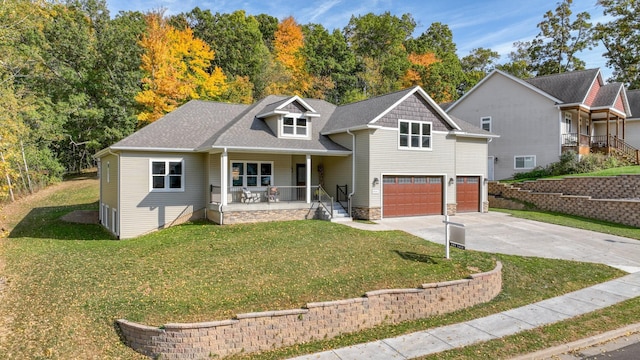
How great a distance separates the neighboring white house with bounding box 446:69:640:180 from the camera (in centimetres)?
2598

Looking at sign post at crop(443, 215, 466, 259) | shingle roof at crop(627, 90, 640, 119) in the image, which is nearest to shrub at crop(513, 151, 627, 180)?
shingle roof at crop(627, 90, 640, 119)

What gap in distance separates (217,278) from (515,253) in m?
9.52

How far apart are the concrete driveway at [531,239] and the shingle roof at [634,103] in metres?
20.6

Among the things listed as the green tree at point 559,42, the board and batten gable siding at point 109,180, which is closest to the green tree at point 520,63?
the green tree at point 559,42

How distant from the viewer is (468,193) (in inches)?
856

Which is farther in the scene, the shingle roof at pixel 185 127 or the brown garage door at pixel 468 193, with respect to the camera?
the brown garage door at pixel 468 193

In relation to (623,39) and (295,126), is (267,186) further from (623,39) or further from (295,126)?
(623,39)

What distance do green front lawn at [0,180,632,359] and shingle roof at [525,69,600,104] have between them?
1866cm

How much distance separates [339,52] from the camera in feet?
144

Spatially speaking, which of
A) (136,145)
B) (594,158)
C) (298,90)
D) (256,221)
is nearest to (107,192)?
(136,145)

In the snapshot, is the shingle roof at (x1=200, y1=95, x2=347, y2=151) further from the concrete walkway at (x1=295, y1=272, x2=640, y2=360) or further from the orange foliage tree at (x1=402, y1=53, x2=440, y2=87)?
the orange foliage tree at (x1=402, y1=53, x2=440, y2=87)

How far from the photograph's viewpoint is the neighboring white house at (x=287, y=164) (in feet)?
56.0

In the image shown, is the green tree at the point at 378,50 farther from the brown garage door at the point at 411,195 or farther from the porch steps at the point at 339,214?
the porch steps at the point at 339,214

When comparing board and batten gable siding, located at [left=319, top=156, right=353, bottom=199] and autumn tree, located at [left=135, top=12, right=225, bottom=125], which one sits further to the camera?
autumn tree, located at [left=135, top=12, right=225, bottom=125]
